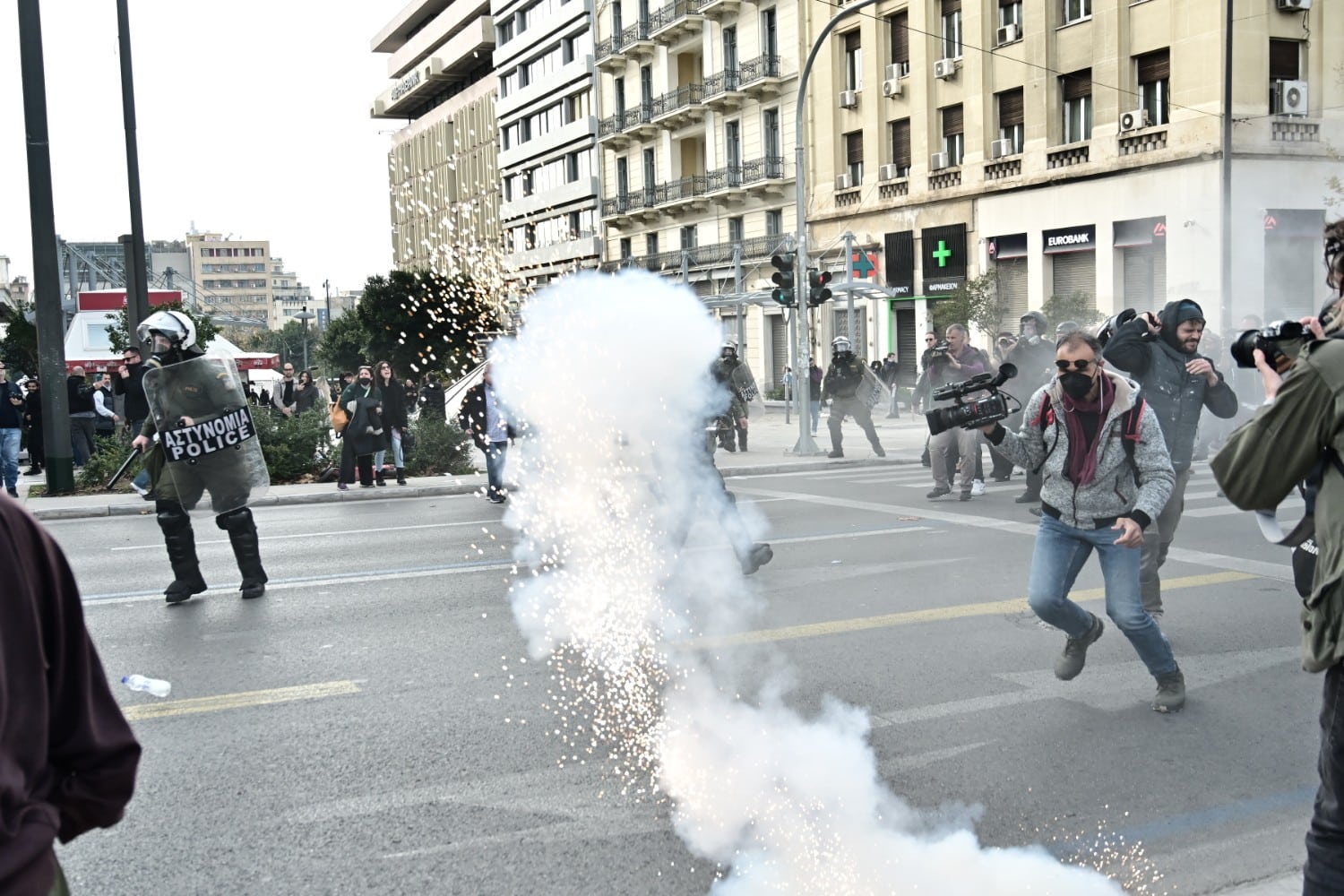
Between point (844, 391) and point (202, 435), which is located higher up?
point (202, 435)

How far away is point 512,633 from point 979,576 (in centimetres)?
335

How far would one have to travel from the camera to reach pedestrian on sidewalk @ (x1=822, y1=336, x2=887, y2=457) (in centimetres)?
1706

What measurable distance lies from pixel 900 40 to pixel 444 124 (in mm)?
43521

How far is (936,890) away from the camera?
341 centimetres

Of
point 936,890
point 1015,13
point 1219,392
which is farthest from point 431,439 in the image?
point 1015,13

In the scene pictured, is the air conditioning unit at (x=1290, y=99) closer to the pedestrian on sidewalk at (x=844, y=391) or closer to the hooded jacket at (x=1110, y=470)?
the pedestrian on sidewalk at (x=844, y=391)

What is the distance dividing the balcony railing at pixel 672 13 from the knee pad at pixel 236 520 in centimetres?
3782

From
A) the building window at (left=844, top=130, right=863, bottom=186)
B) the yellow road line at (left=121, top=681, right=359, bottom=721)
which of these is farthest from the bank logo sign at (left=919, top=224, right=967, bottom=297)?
the yellow road line at (left=121, top=681, right=359, bottom=721)

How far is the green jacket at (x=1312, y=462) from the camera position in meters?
2.71

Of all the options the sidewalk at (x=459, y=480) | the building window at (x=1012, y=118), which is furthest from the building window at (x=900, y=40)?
the sidewalk at (x=459, y=480)

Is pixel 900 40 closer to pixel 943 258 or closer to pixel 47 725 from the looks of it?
pixel 943 258

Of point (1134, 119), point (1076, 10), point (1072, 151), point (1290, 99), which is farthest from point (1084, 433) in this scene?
point (1076, 10)

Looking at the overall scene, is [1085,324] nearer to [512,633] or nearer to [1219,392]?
[1219,392]

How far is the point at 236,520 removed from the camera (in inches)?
319
